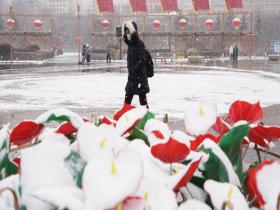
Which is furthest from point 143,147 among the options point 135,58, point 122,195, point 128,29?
point 135,58

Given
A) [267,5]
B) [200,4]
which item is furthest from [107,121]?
[267,5]

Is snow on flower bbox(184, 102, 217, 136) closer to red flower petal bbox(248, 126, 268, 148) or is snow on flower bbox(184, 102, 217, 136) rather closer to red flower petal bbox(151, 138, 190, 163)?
red flower petal bbox(248, 126, 268, 148)

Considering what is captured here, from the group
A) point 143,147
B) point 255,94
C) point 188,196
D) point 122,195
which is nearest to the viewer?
point 122,195

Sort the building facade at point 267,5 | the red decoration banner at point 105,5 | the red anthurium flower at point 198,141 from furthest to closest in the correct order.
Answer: the building facade at point 267,5 < the red decoration banner at point 105,5 < the red anthurium flower at point 198,141

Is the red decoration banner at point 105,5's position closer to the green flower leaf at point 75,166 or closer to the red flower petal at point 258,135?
the red flower petal at point 258,135

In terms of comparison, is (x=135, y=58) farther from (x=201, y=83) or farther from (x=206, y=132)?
(x=201, y=83)

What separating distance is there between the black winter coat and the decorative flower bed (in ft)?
28.7

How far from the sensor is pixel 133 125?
170 centimetres

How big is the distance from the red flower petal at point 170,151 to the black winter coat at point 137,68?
29.8 ft

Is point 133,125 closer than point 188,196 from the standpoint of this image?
No

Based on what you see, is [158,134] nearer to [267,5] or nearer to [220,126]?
[220,126]

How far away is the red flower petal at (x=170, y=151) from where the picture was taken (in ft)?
4.62

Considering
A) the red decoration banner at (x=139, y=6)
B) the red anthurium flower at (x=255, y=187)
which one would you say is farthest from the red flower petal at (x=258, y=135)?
the red decoration banner at (x=139, y=6)

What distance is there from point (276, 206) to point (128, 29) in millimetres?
8705
